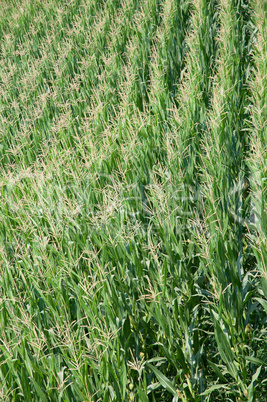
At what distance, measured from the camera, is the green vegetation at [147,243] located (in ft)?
6.23

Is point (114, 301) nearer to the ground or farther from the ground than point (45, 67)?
nearer to the ground

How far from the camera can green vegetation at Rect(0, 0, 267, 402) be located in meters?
1.90

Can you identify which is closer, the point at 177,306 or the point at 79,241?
the point at 177,306

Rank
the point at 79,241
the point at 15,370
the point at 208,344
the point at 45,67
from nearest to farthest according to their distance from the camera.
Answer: the point at 15,370 < the point at 208,344 < the point at 79,241 < the point at 45,67

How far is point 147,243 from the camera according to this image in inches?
105

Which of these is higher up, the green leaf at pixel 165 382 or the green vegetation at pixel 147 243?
the green vegetation at pixel 147 243

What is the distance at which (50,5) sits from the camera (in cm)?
885

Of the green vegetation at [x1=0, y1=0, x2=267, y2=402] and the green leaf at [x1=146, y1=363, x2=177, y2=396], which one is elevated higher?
the green vegetation at [x1=0, y1=0, x2=267, y2=402]

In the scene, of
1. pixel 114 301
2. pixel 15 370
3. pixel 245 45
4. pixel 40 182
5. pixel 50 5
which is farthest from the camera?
pixel 50 5

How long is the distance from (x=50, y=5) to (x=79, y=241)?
26.2 ft

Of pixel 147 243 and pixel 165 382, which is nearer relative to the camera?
pixel 165 382

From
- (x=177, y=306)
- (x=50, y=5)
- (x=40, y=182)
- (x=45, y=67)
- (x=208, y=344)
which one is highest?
(x=50, y=5)

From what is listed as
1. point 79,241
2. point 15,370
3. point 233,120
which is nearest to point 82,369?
point 15,370

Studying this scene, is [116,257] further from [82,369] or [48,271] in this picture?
[82,369]
